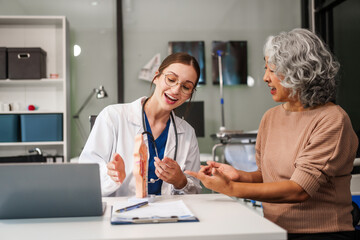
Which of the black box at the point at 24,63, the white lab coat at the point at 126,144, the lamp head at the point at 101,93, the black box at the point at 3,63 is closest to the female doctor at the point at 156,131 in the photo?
the white lab coat at the point at 126,144

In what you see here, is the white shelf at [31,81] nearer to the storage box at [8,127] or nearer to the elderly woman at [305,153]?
the storage box at [8,127]

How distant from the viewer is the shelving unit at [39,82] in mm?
3826

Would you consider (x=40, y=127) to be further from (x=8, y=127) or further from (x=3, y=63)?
(x=3, y=63)

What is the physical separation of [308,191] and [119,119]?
0.85m

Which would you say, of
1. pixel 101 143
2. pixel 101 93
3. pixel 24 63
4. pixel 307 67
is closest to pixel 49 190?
pixel 101 143

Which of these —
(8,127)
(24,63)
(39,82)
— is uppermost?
(24,63)

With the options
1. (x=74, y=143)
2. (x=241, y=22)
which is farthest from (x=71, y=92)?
(x=241, y=22)

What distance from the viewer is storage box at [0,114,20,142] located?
11.8 ft

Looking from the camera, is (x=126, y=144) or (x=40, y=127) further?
(x=40, y=127)

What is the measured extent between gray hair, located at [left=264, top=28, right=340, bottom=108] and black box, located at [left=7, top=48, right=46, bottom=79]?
2848 millimetres

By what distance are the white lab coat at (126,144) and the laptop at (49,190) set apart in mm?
514

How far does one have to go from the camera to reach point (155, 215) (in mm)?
1017

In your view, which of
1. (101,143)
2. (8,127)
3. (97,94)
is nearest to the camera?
(101,143)

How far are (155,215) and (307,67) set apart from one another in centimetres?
77
